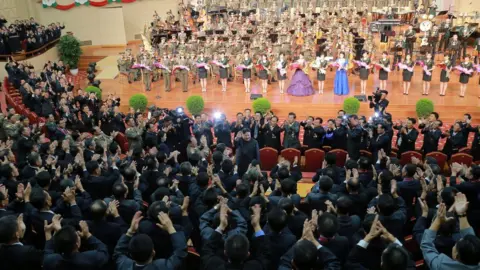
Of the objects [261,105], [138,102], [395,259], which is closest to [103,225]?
[395,259]

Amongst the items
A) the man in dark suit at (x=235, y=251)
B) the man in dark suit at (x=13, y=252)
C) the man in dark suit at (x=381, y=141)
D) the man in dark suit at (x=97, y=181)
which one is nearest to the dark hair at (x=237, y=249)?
A: the man in dark suit at (x=235, y=251)

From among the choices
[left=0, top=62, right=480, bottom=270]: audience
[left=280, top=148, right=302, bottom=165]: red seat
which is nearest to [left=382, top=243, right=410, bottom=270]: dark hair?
[left=0, top=62, right=480, bottom=270]: audience

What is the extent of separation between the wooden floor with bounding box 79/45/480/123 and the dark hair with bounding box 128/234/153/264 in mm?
10917

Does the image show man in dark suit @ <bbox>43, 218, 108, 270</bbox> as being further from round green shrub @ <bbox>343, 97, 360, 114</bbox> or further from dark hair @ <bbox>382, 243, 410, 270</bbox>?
round green shrub @ <bbox>343, 97, 360, 114</bbox>

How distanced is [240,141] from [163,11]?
19937 mm

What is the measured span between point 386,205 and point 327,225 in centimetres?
87

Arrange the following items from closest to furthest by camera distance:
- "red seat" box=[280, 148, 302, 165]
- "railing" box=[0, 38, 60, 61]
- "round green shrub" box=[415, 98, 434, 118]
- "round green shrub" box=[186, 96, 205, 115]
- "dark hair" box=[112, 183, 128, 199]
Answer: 1. "dark hair" box=[112, 183, 128, 199]
2. "red seat" box=[280, 148, 302, 165]
3. "round green shrub" box=[415, 98, 434, 118]
4. "round green shrub" box=[186, 96, 205, 115]
5. "railing" box=[0, 38, 60, 61]

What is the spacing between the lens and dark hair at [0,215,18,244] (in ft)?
14.1

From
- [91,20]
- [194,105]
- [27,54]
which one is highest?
[91,20]

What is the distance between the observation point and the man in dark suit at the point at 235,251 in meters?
3.79

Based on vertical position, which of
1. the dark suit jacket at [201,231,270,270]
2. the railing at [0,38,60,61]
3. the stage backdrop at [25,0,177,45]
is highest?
the stage backdrop at [25,0,177,45]

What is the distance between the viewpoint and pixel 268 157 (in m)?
9.88

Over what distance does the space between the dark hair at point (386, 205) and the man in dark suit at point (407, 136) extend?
5.28 metres

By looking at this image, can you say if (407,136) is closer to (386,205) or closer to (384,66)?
(386,205)
